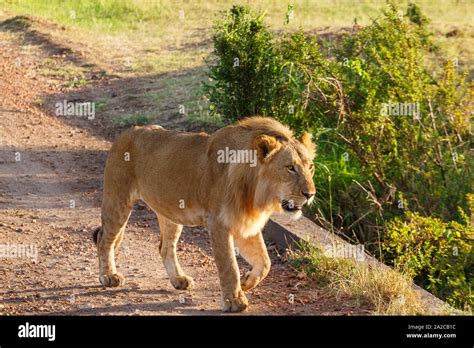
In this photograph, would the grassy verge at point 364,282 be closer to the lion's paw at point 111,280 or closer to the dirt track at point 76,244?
the dirt track at point 76,244

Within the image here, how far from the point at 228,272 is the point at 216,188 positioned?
1.98 feet

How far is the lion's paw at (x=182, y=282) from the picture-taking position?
7543 mm

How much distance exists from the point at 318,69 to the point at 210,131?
5.61 feet

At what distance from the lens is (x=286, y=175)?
6.69m

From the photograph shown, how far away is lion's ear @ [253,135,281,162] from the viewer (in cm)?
670

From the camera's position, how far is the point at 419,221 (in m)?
8.52

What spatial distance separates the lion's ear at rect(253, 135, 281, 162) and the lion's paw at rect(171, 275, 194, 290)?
4.33 ft

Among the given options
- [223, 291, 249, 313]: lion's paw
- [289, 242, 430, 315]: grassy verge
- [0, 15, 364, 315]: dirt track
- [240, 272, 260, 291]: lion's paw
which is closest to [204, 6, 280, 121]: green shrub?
[0, 15, 364, 315]: dirt track

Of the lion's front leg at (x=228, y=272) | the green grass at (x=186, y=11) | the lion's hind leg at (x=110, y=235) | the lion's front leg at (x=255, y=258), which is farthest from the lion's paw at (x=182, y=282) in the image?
the green grass at (x=186, y=11)

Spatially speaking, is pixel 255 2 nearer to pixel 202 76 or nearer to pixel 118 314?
pixel 202 76

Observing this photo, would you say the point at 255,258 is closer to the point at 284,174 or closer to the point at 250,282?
the point at 250,282

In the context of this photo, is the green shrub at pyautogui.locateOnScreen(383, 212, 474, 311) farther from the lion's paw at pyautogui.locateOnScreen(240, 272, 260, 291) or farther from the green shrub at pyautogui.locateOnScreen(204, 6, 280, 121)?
the green shrub at pyautogui.locateOnScreen(204, 6, 280, 121)

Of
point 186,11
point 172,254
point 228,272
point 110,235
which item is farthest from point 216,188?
point 186,11
